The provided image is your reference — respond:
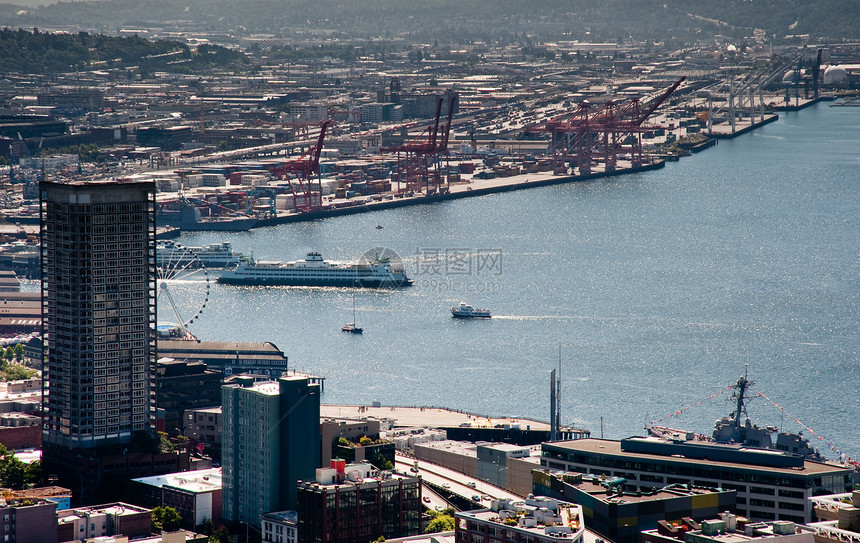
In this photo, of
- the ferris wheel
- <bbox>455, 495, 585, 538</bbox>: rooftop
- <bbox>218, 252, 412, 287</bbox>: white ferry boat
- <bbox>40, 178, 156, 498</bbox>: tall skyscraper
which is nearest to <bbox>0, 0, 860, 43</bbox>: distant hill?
the ferris wheel

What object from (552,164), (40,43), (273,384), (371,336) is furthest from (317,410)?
(40,43)

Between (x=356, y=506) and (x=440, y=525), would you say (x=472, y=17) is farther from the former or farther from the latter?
(x=356, y=506)

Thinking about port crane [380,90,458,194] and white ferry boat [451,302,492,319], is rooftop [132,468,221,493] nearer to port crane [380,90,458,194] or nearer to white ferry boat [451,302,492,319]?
white ferry boat [451,302,492,319]

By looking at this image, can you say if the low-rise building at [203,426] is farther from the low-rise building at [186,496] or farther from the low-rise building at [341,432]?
the low-rise building at [186,496]

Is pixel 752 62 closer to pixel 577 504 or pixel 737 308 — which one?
pixel 737 308

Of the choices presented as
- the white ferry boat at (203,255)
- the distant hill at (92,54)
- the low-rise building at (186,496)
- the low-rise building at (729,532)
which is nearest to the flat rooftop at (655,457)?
the low-rise building at (729,532)

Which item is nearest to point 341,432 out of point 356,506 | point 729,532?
point 356,506

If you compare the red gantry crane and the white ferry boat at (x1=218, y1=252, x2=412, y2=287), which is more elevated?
the red gantry crane
